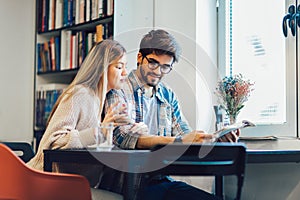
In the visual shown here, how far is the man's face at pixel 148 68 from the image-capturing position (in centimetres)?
209

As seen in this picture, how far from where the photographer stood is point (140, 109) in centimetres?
207

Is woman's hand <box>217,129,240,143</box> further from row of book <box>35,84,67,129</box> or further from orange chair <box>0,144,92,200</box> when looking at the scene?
row of book <box>35,84,67,129</box>

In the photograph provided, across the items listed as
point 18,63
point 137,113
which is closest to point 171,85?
point 137,113

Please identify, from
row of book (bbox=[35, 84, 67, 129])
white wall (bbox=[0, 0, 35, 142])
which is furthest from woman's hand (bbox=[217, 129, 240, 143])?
white wall (bbox=[0, 0, 35, 142])

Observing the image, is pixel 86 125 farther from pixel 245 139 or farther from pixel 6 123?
pixel 6 123

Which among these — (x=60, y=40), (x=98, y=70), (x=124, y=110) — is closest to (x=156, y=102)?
(x=124, y=110)

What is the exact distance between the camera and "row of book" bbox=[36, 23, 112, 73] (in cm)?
288

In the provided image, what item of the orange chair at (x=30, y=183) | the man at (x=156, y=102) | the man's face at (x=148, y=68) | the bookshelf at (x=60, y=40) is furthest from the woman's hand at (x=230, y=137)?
the bookshelf at (x=60, y=40)

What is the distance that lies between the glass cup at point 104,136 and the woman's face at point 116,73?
1.07ft

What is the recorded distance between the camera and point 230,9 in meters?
2.60

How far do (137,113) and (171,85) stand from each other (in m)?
0.47

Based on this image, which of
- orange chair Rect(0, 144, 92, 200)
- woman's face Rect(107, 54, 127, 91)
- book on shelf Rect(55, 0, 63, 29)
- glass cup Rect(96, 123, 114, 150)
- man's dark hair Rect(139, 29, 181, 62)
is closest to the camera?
orange chair Rect(0, 144, 92, 200)

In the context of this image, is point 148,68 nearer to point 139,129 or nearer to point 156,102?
point 156,102

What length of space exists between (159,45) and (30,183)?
0.97 meters
